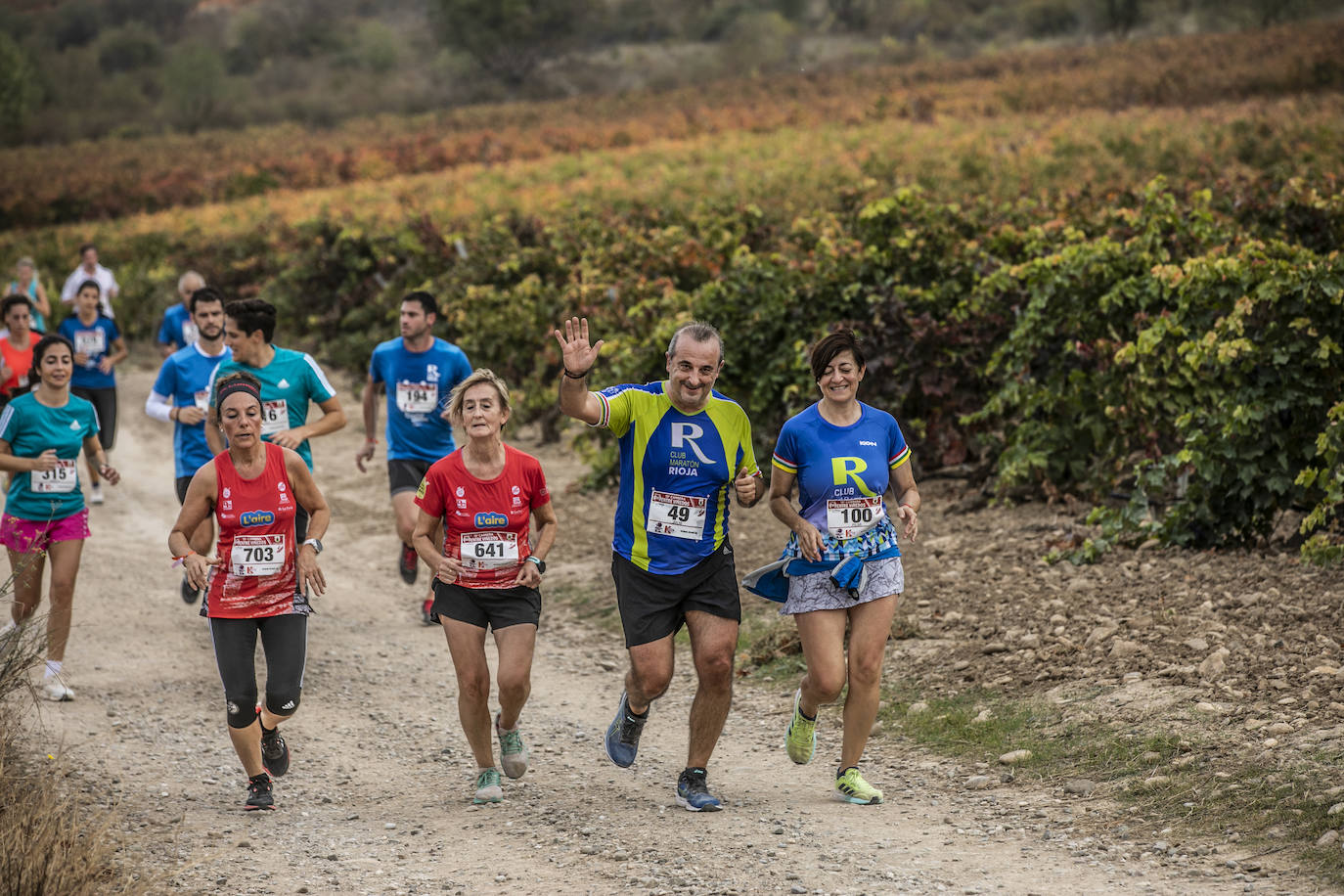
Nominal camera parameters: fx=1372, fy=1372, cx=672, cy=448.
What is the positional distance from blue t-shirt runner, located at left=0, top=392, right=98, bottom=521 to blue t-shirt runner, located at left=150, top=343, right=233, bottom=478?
2.89 ft

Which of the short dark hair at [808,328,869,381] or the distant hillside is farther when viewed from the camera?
the distant hillside

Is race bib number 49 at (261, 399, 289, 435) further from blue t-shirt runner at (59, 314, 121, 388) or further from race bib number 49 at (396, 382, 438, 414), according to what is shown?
blue t-shirt runner at (59, 314, 121, 388)

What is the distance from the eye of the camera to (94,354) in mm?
12672

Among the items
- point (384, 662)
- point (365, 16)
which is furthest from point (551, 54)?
point (384, 662)

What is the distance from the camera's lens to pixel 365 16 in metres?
123

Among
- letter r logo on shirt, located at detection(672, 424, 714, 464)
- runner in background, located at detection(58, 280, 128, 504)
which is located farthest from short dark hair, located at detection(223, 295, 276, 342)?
runner in background, located at detection(58, 280, 128, 504)

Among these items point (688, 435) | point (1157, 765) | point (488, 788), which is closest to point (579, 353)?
point (688, 435)

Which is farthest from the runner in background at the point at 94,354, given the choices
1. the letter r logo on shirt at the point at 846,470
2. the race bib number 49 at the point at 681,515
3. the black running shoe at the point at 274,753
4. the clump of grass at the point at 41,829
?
the letter r logo on shirt at the point at 846,470

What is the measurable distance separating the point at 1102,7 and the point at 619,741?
6806 cm

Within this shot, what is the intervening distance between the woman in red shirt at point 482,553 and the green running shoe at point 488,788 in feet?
0.65

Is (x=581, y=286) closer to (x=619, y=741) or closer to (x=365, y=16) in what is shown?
(x=619, y=741)

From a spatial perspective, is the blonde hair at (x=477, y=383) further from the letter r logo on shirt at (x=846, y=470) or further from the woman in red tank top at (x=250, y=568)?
the letter r logo on shirt at (x=846, y=470)

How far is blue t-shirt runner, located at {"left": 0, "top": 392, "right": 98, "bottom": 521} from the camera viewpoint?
746 centimetres

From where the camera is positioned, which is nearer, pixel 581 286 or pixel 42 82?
pixel 581 286
